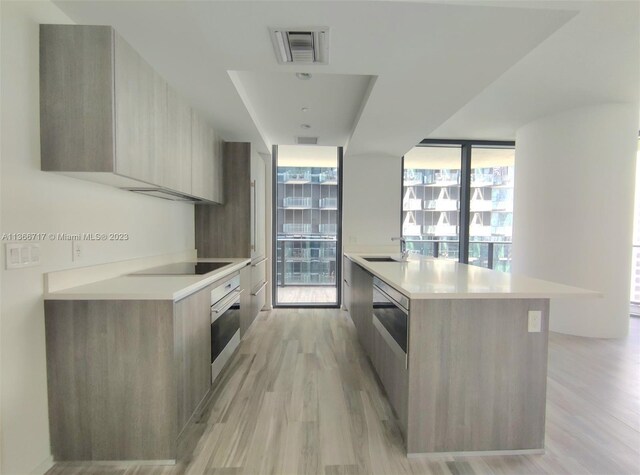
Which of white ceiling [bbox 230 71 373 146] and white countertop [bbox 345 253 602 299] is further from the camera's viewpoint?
white ceiling [bbox 230 71 373 146]

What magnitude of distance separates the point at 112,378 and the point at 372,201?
3.68 metres

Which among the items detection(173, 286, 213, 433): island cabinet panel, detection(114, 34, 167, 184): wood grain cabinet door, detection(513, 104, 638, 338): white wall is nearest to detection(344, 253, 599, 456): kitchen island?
detection(173, 286, 213, 433): island cabinet panel

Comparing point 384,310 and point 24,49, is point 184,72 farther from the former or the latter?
point 384,310

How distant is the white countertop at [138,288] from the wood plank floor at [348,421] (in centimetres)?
91

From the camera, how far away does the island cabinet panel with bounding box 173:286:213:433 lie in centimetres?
158

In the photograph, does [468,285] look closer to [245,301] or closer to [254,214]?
[245,301]

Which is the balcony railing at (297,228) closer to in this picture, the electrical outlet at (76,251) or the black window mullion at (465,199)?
the black window mullion at (465,199)

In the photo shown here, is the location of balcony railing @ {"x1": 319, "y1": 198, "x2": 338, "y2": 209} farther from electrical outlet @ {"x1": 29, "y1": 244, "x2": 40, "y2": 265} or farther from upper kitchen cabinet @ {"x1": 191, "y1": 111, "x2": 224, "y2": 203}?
electrical outlet @ {"x1": 29, "y1": 244, "x2": 40, "y2": 265}

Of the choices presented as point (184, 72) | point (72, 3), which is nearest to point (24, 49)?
point (72, 3)

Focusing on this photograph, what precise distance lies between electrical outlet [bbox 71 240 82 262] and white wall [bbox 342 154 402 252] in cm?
324

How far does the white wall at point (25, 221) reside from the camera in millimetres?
1277

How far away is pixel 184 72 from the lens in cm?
194

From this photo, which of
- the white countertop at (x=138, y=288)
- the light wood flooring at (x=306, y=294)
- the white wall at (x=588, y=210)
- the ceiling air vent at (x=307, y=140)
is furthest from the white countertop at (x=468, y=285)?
the light wood flooring at (x=306, y=294)

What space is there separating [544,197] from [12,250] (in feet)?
15.8
